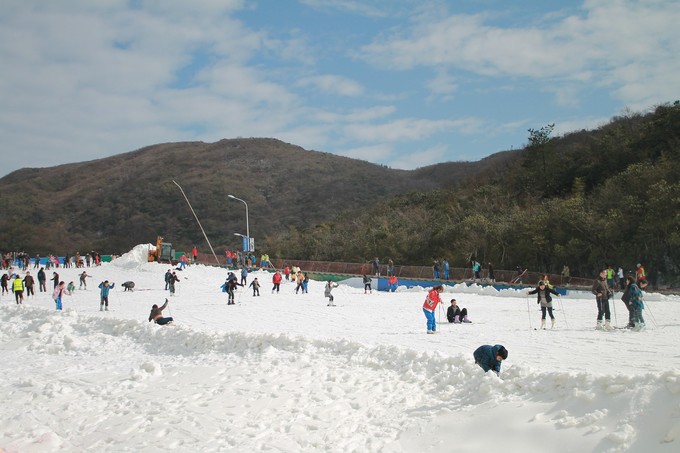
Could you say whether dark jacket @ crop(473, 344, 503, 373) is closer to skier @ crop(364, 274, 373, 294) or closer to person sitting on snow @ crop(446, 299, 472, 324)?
person sitting on snow @ crop(446, 299, 472, 324)

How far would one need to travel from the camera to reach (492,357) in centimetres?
992

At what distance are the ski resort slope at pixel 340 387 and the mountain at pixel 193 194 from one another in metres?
69.5

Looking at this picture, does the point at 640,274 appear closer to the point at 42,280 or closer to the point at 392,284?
the point at 392,284

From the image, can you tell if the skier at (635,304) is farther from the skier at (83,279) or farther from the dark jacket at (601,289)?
the skier at (83,279)

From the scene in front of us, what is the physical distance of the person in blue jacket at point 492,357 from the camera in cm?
984

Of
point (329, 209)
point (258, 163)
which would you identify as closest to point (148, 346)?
point (329, 209)

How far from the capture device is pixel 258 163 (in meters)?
159

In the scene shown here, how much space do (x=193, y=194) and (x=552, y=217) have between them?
95249 mm

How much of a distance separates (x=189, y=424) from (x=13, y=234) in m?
96.2

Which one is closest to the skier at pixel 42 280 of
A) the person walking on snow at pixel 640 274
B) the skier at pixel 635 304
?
the person walking on snow at pixel 640 274

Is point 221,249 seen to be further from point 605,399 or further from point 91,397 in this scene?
point 605,399

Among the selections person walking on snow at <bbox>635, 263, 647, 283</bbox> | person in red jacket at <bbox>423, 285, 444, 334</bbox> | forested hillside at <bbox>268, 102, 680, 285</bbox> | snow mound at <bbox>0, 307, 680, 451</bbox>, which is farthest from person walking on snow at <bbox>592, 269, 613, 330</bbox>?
forested hillside at <bbox>268, 102, 680, 285</bbox>

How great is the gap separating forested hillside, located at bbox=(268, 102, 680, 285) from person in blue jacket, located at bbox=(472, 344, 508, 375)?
2457cm

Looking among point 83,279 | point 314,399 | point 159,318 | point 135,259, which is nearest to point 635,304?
point 314,399
